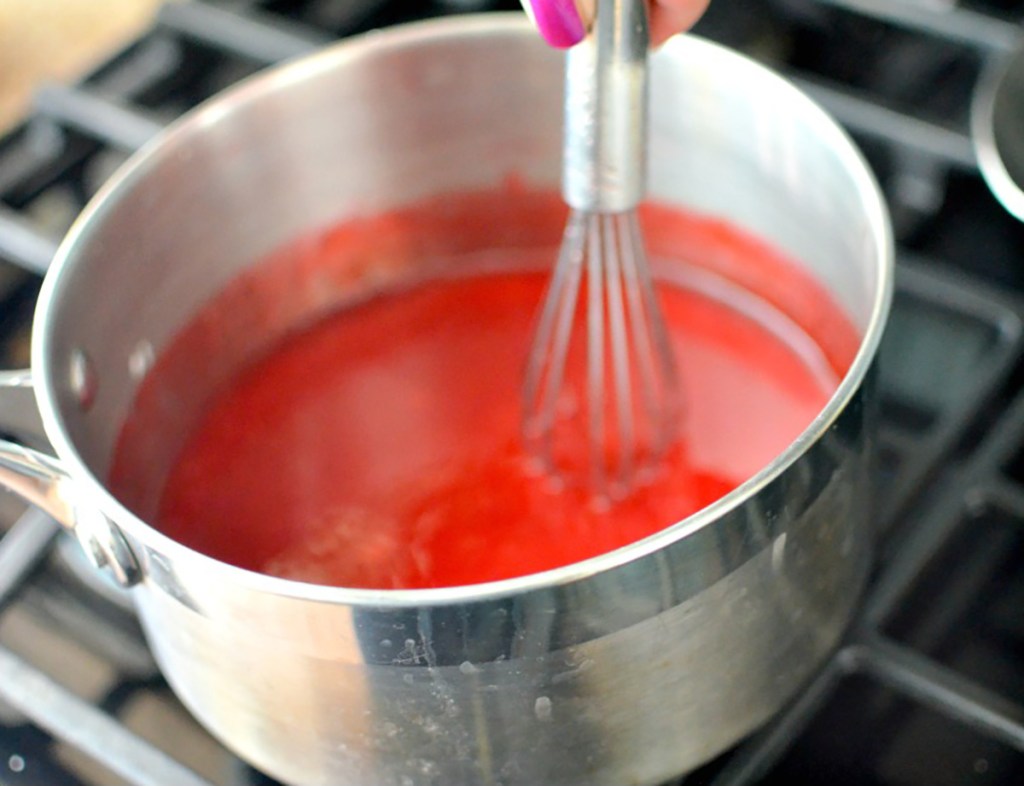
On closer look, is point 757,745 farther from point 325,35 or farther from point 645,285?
point 325,35

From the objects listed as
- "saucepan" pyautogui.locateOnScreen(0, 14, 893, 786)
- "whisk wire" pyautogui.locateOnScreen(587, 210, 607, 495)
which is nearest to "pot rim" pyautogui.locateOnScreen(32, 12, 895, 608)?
"saucepan" pyautogui.locateOnScreen(0, 14, 893, 786)

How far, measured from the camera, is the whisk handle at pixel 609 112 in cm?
44

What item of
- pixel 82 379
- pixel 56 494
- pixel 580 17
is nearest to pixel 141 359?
pixel 82 379

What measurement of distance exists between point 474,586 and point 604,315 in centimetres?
28

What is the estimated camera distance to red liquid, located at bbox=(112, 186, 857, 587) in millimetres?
588

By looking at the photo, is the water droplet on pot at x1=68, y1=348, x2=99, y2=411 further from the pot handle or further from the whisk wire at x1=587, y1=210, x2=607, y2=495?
the whisk wire at x1=587, y1=210, x2=607, y2=495

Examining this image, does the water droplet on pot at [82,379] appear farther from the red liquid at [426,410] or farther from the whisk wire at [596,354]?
the whisk wire at [596,354]

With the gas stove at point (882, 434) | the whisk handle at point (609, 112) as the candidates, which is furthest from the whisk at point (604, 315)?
the gas stove at point (882, 434)

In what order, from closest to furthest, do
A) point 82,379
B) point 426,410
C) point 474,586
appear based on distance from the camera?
point 474,586
point 82,379
point 426,410

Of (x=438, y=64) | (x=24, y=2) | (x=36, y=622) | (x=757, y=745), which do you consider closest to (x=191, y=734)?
(x=36, y=622)

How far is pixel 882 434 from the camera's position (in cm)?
59

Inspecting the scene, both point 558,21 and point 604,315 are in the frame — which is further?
point 604,315

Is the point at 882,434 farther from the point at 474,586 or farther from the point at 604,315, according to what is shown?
the point at 474,586

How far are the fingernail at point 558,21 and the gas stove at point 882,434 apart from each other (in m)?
0.22
